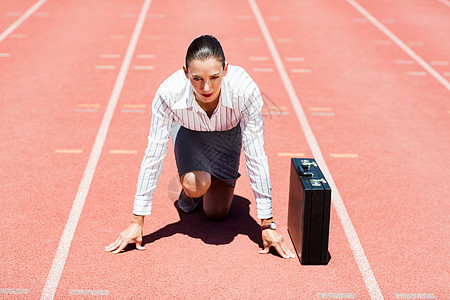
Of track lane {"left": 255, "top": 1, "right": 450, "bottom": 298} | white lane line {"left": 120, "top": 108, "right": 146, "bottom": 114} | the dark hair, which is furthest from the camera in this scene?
white lane line {"left": 120, "top": 108, "right": 146, "bottom": 114}

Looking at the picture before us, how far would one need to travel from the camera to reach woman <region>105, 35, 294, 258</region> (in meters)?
4.41

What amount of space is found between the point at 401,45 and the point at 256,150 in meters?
7.08

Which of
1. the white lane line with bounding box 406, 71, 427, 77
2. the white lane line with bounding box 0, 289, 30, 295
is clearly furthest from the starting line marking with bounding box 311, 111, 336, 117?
the white lane line with bounding box 0, 289, 30, 295

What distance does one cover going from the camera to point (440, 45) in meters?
11.0

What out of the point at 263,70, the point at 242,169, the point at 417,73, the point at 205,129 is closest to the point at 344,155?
the point at 242,169

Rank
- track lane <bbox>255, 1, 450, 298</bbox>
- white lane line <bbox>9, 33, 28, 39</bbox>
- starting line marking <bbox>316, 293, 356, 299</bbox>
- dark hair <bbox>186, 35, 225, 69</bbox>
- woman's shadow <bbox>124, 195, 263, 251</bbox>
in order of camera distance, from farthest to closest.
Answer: white lane line <bbox>9, 33, 28, 39</bbox>, woman's shadow <bbox>124, 195, 263, 251</bbox>, track lane <bbox>255, 1, 450, 298</bbox>, starting line marking <bbox>316, 293, 356, 299</bbox>, dark hair <bbox>186, 35, 225, 69</bbox>

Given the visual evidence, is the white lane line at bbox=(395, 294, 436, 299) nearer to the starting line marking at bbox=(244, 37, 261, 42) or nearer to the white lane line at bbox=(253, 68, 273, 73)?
the white lane line at bbox=(253, 68, 273, 73)

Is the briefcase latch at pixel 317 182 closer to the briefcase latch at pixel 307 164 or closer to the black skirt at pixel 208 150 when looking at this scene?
the briefcase latch at pixel 307 164

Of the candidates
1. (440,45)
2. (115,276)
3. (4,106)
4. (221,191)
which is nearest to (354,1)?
(440,45)

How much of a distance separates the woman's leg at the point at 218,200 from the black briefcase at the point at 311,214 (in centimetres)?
61

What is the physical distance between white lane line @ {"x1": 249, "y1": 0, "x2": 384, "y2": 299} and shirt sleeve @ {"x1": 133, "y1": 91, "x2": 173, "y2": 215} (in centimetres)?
169

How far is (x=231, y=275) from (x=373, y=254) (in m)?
1.16

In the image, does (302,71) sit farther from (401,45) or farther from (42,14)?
(42,14)

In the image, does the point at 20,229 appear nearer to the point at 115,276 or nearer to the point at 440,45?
the point at 115,276
